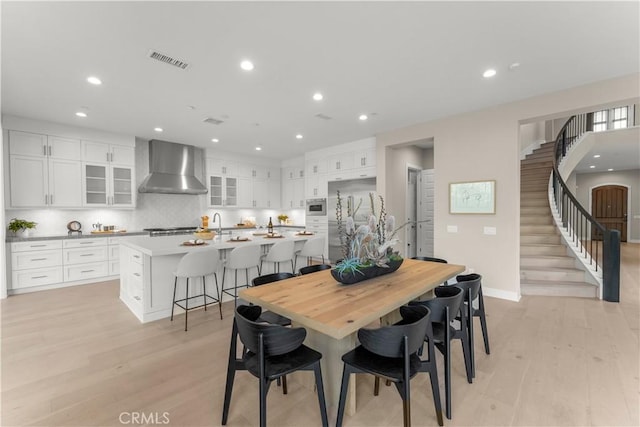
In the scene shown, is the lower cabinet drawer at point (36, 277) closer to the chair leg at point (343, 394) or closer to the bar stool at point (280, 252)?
the bar stool at point (280, 252)

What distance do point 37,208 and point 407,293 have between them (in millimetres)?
6093

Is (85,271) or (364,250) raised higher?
(364,250)

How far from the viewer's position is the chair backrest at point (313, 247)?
4.38 m

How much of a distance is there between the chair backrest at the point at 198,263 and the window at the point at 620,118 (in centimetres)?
898

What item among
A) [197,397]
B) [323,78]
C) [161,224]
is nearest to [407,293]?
[197,397]

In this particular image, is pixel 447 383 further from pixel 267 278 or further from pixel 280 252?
pixel 280 252

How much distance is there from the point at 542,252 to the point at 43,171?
339 inches

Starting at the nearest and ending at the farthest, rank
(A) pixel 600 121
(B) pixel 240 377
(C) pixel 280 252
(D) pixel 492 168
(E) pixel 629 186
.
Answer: (B) pixel 240 377, (C) pixel 280 252, (D) pixel 492 168, (A) pixel 600 121, (E) pixel 629 186

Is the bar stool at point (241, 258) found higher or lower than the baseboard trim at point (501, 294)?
higher

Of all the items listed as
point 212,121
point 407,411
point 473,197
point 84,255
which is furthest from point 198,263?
point 473,197

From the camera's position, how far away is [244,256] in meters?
3.57

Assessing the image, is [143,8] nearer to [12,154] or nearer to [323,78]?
[323,78]

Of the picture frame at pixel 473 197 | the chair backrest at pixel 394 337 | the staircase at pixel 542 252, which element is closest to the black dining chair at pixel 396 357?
the chair backrest at pixel 394 337

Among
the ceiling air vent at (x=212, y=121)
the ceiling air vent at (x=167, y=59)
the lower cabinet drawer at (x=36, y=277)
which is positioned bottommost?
the lower cabinet drawer at (x=36, y=277)
